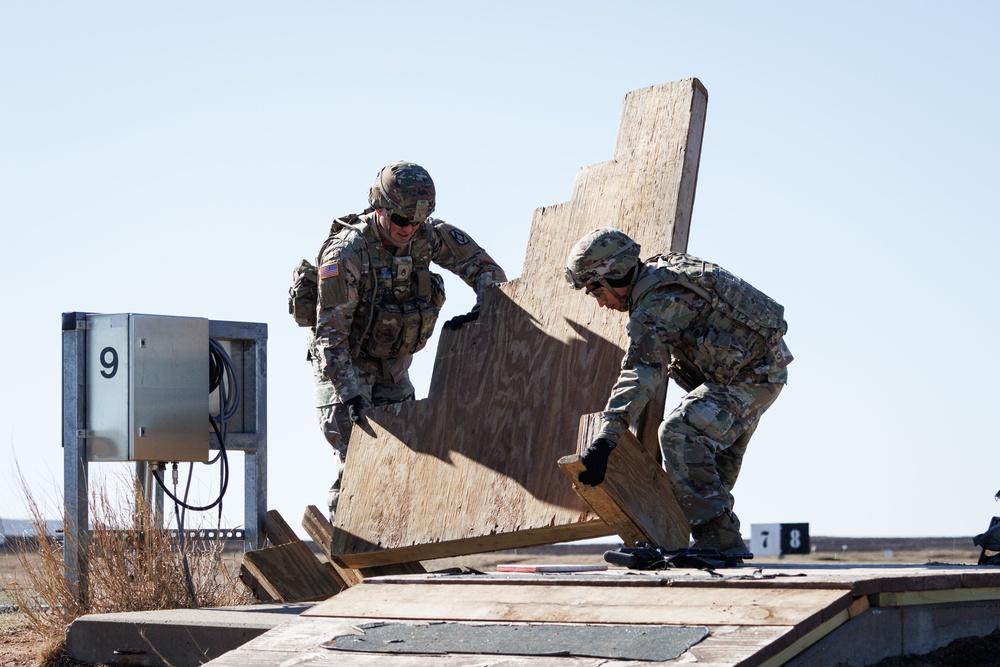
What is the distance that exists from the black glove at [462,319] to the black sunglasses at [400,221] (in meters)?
0.59

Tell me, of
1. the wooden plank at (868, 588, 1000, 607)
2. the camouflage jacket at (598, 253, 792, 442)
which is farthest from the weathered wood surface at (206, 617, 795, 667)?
the camouflage jacket at (598, 253, 792, 442)

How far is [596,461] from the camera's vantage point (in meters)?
5.76

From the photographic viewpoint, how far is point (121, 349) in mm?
7812

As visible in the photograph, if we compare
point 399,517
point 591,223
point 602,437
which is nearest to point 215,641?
point 399,517

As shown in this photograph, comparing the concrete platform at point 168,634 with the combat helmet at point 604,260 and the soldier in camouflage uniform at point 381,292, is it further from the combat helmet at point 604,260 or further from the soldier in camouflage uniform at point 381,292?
the combat helmet at point 604,260

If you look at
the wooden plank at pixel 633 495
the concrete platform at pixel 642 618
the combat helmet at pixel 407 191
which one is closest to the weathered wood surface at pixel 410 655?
the concrete platform at pixel 642 618

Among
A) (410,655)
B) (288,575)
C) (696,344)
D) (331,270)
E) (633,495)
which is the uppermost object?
(331,270)

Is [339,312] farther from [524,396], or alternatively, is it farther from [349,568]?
[349,568]

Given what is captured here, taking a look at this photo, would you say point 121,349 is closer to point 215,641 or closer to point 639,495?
point 215,641

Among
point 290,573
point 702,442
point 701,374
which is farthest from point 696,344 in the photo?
point 290,573

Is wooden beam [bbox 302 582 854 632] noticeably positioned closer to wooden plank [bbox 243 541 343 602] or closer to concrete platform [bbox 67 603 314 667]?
concrete platform [bbox 67 603 314 667]

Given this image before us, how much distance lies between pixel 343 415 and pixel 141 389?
48.4 inches

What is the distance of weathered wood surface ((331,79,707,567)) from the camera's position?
6602mm

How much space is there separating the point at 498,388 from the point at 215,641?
80.9 inches
